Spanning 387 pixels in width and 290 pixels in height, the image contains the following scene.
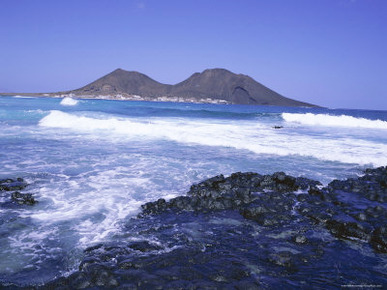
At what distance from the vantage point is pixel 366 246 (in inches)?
236

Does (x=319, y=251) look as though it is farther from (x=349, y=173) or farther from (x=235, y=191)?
(x=349, y=173)

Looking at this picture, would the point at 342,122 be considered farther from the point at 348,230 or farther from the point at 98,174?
the point at 98,174

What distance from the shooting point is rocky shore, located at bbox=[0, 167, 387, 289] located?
462 cm

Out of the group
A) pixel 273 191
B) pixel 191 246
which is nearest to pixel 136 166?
pixel 273 191

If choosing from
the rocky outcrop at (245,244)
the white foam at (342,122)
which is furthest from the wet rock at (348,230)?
the white foam at (342,122)

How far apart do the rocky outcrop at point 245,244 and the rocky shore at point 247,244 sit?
0.02 meters

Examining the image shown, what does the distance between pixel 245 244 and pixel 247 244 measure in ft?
0.14

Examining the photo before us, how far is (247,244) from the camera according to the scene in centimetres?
588

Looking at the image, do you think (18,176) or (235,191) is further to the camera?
(18,176)

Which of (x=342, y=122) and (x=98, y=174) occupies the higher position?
(x=342, y=122)

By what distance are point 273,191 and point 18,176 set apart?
907 cm

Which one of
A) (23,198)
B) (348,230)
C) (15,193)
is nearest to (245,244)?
(348,230)

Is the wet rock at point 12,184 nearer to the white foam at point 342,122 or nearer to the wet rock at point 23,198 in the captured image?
the wet rock at point 23,198

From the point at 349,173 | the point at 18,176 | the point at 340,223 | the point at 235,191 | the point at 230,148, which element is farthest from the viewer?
the point at 230,148
